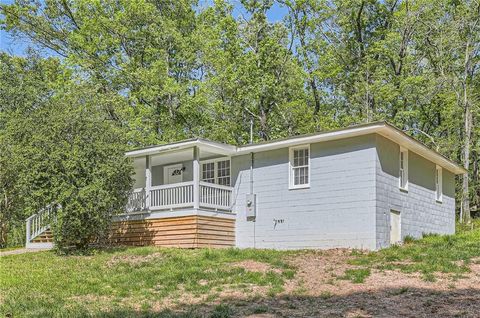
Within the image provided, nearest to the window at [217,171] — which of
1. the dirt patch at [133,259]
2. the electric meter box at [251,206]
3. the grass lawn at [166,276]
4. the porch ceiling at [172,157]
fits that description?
the porch ceiling at [172,157]

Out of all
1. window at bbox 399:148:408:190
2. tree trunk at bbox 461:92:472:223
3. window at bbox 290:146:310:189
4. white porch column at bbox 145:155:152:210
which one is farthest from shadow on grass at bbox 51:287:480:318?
tree trunk at bbox 461:92:472:223

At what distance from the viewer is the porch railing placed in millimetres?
16125

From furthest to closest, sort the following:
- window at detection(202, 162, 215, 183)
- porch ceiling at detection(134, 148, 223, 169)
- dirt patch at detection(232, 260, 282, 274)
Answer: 1. window at detection(202, 162, 215, 183)
2. porch ceiling at detection(134, 148, 223, 169)
3. dirt patch at detection(232, 260, 282, 274)

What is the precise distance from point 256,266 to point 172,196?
18.9 ft

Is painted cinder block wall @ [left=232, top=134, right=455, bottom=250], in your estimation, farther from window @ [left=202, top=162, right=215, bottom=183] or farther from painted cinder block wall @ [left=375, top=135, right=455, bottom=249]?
window @ [left=202, top=162, right=215, bottom=183]

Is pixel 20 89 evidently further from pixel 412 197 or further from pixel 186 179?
pixel 412 197

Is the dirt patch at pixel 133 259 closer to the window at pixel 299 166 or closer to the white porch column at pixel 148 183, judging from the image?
the white porch column at pixel 148 183

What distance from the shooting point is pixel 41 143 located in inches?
571

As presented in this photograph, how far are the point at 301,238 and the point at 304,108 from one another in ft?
48.3

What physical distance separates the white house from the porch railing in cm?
3

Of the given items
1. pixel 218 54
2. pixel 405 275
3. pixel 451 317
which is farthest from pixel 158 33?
pixel 451 317

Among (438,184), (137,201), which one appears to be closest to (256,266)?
(137,201)

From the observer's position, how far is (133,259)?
43.6ft

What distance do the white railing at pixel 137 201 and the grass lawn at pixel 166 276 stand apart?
8.07 feet
